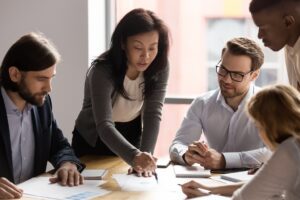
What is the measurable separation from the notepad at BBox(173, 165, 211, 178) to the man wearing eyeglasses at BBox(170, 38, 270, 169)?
8cm

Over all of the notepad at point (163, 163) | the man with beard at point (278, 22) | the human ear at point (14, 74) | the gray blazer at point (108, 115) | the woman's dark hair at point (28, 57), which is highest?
the man with beard at point (278, 22)

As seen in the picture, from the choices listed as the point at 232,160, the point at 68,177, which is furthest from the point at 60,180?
the point at 232,160

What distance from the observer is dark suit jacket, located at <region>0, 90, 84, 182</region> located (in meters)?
2.21

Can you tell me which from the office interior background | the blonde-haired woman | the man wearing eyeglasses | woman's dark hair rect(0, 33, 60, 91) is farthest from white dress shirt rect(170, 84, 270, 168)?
the office interior background

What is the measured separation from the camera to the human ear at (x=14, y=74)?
7.46 ft

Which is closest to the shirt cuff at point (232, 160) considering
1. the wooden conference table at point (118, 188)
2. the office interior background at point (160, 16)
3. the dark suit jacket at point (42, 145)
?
the wooden conference table at point (118, 188)

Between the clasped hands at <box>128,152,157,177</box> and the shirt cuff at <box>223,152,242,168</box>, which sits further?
the shirt cuff at <box>223,152,242,168</box>

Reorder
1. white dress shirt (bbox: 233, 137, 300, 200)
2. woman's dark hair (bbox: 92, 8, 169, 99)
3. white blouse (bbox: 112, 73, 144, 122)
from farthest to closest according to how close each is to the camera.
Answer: white blouse (bbox: 112, 73, 144, 122), woman's dark hair (bbox: 92, 8, 169, 99), white dress shirt (bbox: 233, 137, 300, 200)

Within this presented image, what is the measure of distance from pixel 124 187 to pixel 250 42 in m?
1.08

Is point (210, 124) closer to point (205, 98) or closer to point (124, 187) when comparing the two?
point (205, 98)

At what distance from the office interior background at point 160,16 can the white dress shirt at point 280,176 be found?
2.38m

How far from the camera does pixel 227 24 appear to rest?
12.7 ft

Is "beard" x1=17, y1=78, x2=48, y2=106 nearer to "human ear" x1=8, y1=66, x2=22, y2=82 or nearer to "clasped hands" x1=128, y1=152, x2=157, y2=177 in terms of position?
→ "human ear" x1=8, y1=66, x2=22, y2=82

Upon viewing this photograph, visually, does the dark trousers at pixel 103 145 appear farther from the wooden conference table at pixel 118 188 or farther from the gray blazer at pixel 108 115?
the wooden conference table at pixel 118 188
